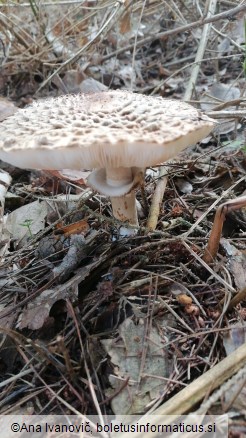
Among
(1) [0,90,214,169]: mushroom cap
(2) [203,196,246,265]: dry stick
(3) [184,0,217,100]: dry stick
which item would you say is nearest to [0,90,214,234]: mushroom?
(1) [0,90,214,169]: mushroom cap

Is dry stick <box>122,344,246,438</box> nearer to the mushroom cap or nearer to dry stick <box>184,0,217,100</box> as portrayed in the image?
the mushroom cap

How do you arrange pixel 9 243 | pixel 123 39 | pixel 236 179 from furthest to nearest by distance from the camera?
pixel 123 39 < pixel 236 179 < pixel 9 243

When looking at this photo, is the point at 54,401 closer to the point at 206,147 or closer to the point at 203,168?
the point at 203,168

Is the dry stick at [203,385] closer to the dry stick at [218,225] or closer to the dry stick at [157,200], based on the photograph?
the dry stick at [218,225]

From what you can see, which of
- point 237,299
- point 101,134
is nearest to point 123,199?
point 101,134

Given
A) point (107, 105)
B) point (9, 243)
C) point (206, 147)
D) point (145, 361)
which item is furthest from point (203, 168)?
point (145, 361)
